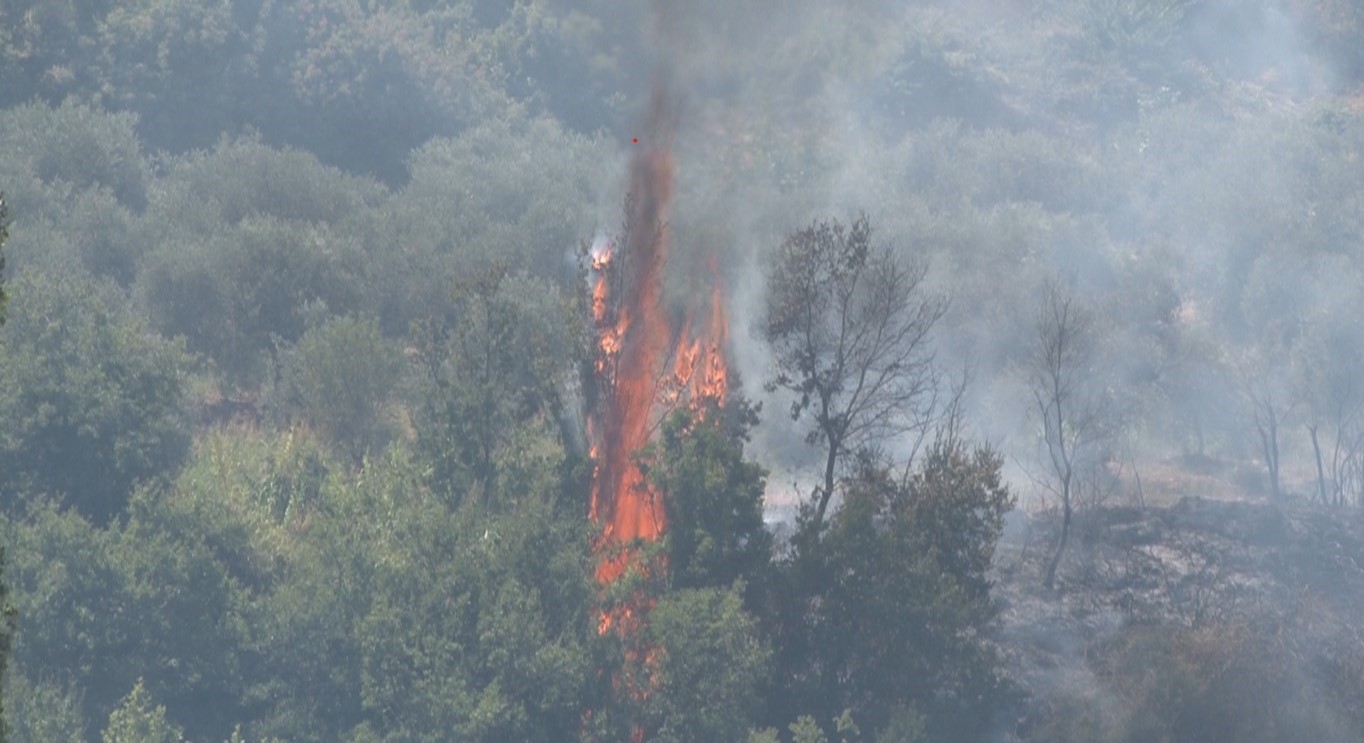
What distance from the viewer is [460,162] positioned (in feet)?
170

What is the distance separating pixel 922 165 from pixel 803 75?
28.2 ft

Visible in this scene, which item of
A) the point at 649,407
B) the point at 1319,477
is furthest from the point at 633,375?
the point at 1319,477

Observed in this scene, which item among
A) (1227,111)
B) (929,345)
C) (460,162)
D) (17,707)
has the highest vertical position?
(1227,111)

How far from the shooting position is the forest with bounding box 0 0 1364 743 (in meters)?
25.9

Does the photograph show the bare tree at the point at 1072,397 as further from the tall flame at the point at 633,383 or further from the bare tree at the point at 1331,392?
the tall flame at the point at 633,383

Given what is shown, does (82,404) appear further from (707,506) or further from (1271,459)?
(1271,459)

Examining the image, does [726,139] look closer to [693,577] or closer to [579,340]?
[579,340]

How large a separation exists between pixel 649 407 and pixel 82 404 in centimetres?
1023

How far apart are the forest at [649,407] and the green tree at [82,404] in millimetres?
85

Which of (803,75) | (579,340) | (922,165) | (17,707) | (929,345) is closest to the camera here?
(17,707)

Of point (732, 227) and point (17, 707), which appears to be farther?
point (732, 227)

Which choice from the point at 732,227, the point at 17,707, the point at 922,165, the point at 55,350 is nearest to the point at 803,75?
the point at 922,165

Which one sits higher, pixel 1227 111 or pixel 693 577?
pixel 1227 111

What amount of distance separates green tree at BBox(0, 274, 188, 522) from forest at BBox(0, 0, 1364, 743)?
8 centimetres
